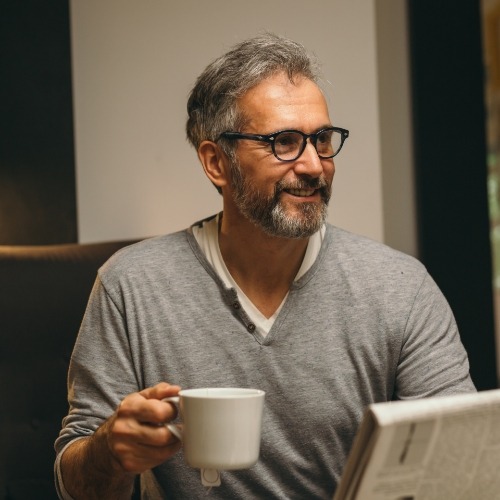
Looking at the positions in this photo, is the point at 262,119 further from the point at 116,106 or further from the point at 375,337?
the point at 116,106

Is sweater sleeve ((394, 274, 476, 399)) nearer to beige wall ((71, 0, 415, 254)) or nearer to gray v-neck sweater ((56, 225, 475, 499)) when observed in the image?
gray v-neck sweater ((56, 225, 475, 499))

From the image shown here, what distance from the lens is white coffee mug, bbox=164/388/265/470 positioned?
2.83 feet

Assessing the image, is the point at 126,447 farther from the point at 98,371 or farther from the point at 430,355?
the point at 430,355

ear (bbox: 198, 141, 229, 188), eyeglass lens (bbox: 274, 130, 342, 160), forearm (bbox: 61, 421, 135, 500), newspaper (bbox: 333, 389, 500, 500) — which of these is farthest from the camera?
ear (bbox: 198, 141, 229, 188)

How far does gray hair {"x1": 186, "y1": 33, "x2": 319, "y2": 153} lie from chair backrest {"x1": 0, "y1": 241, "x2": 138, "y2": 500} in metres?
0.44

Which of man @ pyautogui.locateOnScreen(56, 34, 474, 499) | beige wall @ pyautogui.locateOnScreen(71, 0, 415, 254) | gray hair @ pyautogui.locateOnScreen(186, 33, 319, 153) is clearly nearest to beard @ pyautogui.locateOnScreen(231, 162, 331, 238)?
man @ pyautogui.locateOnScreen(56, 34, 474, 499)

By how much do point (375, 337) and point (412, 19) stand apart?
3.25ft

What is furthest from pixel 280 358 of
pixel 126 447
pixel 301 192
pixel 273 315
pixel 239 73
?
pixel 239 73

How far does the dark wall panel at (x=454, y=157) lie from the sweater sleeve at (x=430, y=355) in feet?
1.98

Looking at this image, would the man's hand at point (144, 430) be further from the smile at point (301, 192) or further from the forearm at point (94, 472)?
the smile at point (301, 192)

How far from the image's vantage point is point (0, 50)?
1.91 meters

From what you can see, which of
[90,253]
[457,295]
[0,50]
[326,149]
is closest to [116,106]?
[0,50]

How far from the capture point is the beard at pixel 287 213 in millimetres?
1352

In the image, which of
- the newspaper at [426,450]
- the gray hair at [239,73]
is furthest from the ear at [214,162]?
the newspaper at [426,450]
